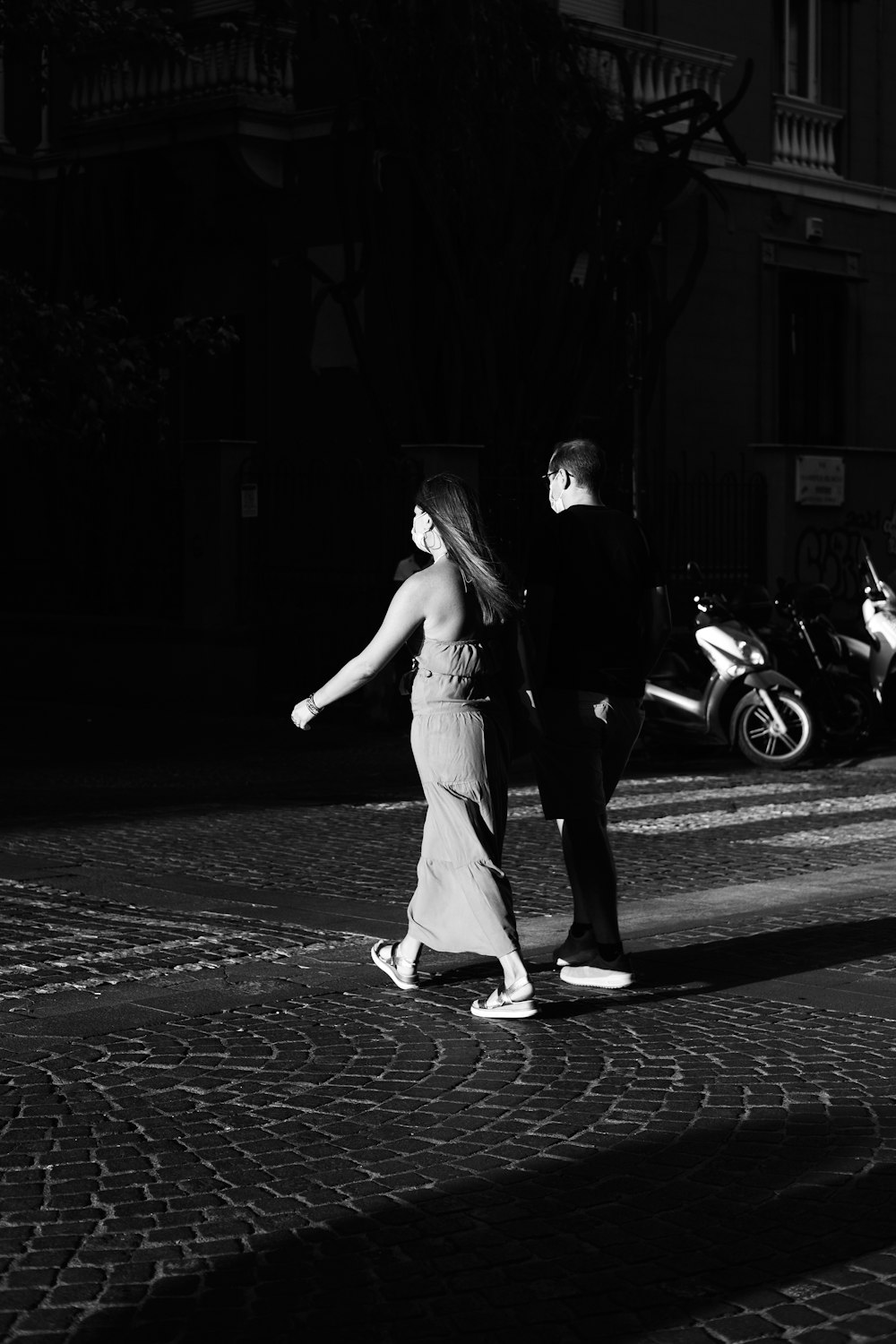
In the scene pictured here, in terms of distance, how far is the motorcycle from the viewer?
15.2 m

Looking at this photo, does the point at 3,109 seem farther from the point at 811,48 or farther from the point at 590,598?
the point at 590,598

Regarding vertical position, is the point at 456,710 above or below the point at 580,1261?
above

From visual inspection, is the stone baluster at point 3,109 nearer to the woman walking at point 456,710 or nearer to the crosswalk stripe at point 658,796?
the crosswalk stripe at point 658,796

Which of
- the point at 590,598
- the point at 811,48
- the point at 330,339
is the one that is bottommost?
the point at 590,598

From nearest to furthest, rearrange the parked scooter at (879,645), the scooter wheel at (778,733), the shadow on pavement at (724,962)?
1. the shadow on pavement at (724,962)
2. the scooter wheel at (778,733)
3. the parked scooter at (879,645)

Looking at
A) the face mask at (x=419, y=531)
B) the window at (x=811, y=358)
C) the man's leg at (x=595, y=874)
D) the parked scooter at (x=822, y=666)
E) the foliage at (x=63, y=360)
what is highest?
the window at (x=811, y=358)

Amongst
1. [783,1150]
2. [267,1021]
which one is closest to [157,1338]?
[783,1150]

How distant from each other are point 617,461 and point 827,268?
6.15m

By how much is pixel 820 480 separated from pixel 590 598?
13.8 m

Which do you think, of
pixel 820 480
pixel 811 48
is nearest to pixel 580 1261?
pixel 820 480

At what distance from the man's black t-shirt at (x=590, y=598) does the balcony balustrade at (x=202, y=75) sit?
14.0 meters

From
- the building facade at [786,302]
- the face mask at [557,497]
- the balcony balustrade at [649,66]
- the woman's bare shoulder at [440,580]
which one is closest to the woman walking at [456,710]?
the woman's bare shoulder at [440,580]

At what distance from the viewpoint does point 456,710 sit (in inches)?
258

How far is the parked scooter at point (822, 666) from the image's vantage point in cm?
1516
